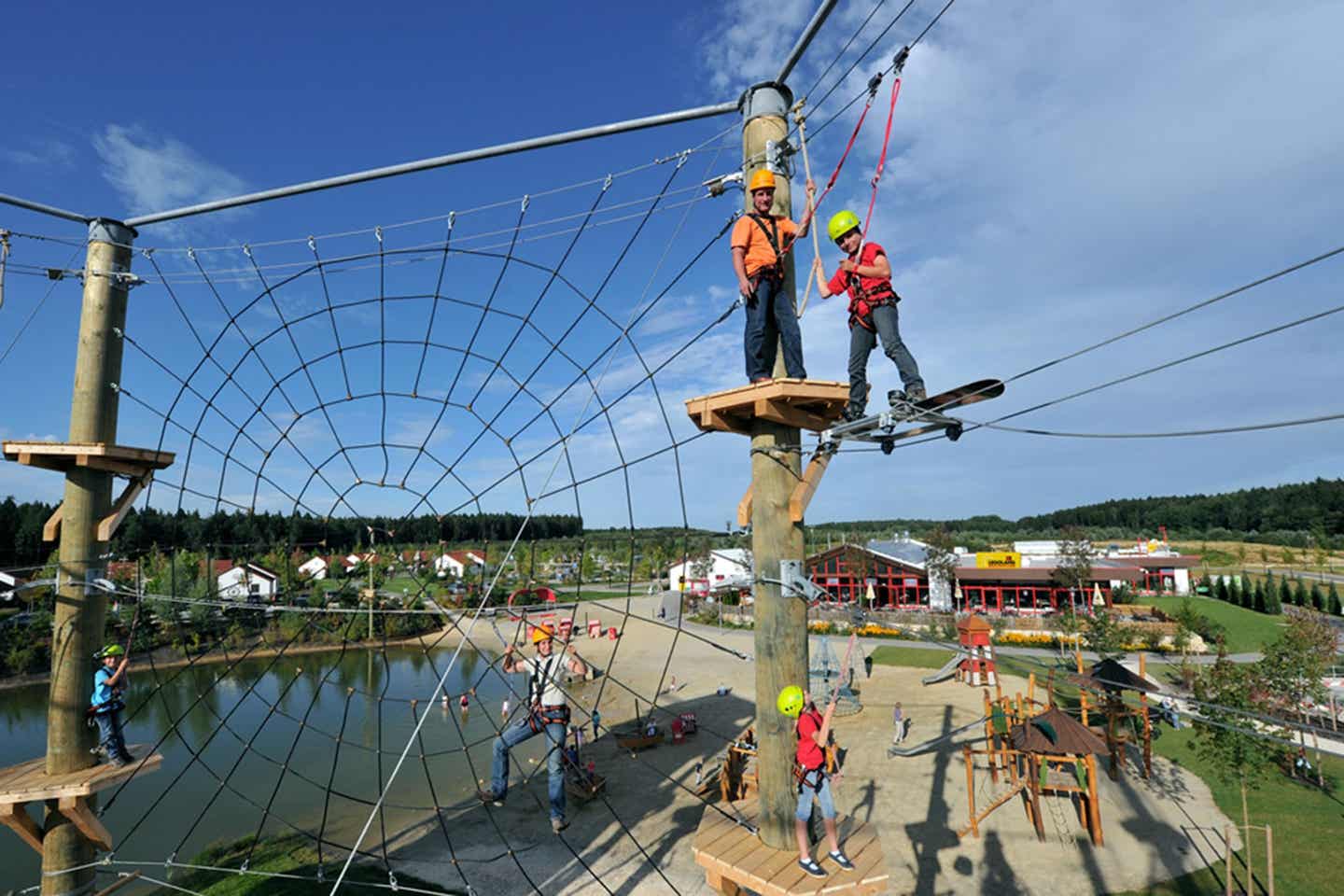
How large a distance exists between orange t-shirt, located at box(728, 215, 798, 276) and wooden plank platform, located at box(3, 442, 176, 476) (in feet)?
19.2

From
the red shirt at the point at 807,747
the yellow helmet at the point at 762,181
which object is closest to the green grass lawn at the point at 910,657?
the red shirt at the point at 807,747

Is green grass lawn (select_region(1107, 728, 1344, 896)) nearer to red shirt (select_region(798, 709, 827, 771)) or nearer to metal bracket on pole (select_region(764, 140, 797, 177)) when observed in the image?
red shirt (select_region(798, 709, 827, 771))

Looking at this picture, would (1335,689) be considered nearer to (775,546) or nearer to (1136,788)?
(1136,788)

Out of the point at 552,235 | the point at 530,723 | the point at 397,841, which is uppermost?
the point at 552,235

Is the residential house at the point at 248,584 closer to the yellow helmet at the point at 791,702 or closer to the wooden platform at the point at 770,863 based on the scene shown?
the wooden platform at the point at 770,863

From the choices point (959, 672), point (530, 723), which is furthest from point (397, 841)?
point (959, 672)

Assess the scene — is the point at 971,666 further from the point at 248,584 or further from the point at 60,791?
the point at 60,791

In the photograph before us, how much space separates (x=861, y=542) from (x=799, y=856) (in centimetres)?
3732

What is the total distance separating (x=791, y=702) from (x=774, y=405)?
5.34 feet

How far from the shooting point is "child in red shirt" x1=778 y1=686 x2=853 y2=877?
3.50 m

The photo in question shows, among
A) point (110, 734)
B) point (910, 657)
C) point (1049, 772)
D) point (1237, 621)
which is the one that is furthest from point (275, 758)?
point (1237, 621)

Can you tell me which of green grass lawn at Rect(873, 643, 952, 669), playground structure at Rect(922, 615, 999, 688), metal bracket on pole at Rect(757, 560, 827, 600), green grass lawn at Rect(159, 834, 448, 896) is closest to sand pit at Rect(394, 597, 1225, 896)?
green grass lawn at Rect(159, 834, 448, 896)

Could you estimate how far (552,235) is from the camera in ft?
18.5

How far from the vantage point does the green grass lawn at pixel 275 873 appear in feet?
28.7
